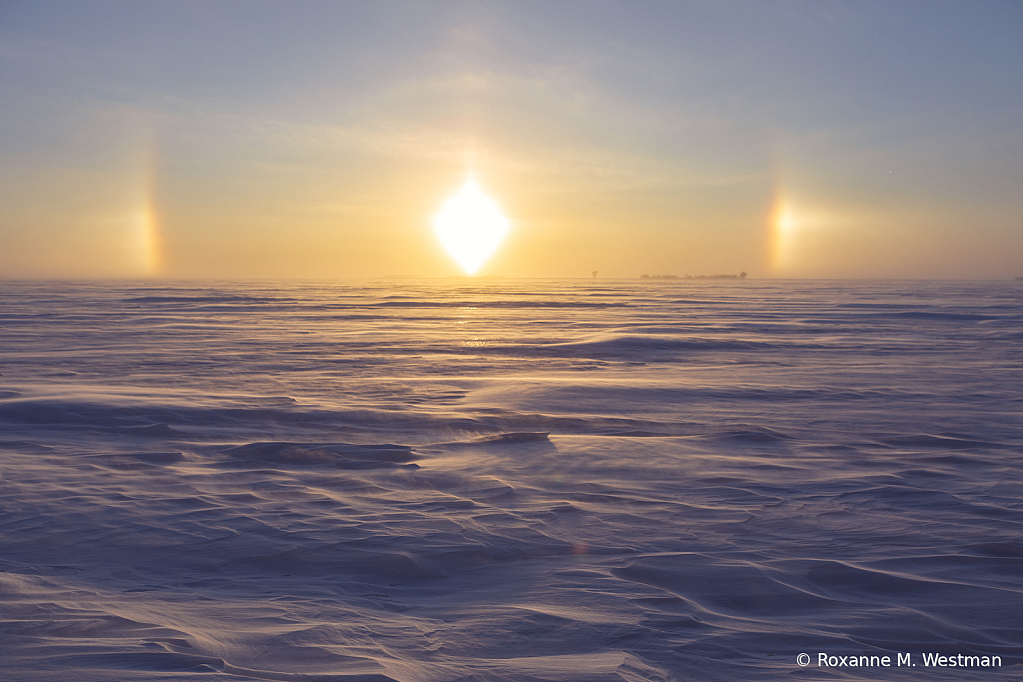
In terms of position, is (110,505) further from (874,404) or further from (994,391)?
(994,391)

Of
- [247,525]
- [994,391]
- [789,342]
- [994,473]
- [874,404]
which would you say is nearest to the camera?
[247,525]

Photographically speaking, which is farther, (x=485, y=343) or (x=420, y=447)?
(x=485, y=343)

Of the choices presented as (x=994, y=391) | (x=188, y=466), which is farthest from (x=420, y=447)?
(x=994, y=391)

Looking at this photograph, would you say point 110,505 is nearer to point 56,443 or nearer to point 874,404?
point 56,443

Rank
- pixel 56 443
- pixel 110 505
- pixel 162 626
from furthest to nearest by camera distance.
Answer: pixel 56 443, pixel 110 505, pixel 162 626

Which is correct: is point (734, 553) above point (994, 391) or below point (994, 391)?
below

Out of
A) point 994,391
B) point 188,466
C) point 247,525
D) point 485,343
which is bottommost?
point 247,525

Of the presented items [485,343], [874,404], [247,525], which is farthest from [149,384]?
[874,404]
